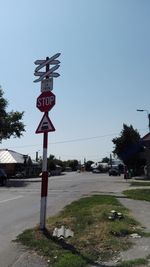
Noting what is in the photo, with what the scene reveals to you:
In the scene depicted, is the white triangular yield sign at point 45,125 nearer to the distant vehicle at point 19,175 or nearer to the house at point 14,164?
the distant vehicle at point 19,175

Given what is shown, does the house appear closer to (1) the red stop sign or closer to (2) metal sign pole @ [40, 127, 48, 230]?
(1) the red stop sign

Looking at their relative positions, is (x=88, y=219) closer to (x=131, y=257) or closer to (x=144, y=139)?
(x=131, y=257)

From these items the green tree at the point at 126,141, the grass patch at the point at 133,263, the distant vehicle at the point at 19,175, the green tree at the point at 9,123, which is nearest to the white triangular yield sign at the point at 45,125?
the grass patch at the point at 133,263

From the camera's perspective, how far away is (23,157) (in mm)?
95000

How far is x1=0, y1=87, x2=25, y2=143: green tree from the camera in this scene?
190 ft

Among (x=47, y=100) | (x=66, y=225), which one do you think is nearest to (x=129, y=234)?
(x=66, y=225)

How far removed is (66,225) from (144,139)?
1963 inches

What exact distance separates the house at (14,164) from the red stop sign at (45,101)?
72.6 m

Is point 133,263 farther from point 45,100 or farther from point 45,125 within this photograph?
point 45,100

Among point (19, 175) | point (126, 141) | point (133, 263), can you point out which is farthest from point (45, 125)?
point (19, 175)

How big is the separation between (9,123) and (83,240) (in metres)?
50.8

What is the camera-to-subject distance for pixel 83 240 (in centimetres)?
1037

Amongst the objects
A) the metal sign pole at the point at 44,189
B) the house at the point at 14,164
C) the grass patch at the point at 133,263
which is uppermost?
the house at the point at 14,164

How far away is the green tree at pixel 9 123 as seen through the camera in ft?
190
